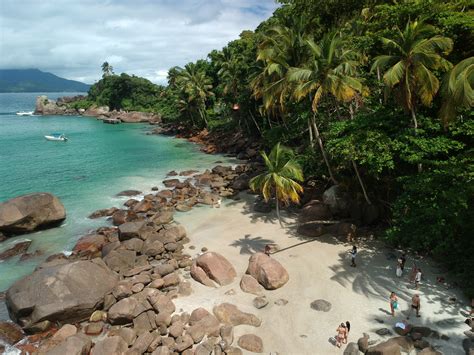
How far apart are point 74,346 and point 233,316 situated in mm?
6862

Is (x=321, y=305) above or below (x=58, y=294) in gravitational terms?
above

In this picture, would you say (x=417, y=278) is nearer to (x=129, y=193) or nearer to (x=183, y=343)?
(x=183, y=343)

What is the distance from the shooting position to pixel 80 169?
1864 inches

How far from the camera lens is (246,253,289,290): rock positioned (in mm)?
17703

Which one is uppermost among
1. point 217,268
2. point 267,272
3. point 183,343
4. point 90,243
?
point 267,272

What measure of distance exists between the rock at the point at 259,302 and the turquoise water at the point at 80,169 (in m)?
15.2

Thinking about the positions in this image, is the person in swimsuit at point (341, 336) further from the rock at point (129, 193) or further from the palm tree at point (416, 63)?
the rock at point (129, 193)

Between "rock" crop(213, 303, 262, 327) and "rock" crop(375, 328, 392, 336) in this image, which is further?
"rock" crop(213, 303, 262, 327)

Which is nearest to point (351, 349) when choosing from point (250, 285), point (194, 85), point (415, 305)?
point (415, 305)

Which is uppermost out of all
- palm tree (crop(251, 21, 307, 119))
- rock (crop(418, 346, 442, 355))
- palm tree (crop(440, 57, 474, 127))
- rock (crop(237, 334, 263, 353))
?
palm tree (crop(251, 21, 307, 119))

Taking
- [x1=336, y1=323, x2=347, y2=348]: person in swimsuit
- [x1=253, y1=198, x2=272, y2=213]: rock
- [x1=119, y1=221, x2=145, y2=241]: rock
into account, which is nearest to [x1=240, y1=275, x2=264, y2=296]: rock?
[x1=336, y1=323, x2=347, y2=348]: person in swimsuit

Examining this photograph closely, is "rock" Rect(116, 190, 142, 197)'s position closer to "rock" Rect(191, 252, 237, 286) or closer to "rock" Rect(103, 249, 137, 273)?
"rock" Rect(103, 249, 137, 273)

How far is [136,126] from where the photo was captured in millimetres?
94438

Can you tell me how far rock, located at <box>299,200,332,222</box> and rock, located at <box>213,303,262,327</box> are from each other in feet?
34.8
